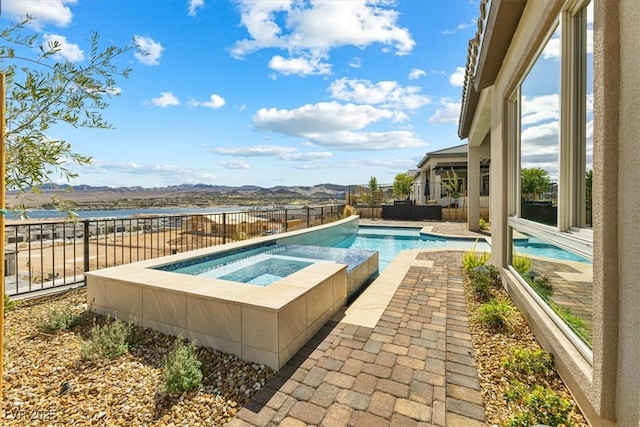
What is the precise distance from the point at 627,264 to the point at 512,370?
5.18ft

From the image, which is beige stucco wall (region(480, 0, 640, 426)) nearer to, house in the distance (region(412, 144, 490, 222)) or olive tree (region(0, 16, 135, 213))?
olive tree (region(0, 16, 135, 213))

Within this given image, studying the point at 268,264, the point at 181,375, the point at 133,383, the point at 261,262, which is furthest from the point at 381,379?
the point at 261,262

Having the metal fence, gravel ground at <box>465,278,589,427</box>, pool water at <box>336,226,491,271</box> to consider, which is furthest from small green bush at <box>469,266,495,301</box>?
the metal fence

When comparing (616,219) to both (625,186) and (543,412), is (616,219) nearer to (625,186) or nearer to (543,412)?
(625,186)

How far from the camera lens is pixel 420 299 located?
454 centimetres

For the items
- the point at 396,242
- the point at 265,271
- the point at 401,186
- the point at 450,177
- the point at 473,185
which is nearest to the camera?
the point at 265,271

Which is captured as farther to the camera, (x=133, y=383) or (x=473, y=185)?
(x=473, y=185)

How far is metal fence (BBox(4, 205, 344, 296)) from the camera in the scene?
4883 millimetres

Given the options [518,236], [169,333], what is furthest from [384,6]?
[169,333]

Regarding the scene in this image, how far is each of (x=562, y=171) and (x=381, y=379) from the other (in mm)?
2596

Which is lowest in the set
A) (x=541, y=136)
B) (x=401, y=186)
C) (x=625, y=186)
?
(x=625, y=186)

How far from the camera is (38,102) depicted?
76.5 inches

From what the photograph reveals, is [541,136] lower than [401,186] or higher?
lower

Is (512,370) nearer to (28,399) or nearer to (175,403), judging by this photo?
(175,403)
